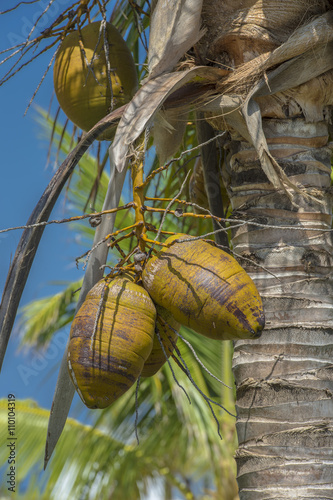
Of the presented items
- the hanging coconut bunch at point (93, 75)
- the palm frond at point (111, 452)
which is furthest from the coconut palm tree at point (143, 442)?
the hanging coconut bunch at point (93, 75)

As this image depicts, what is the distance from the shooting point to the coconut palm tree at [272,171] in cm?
160

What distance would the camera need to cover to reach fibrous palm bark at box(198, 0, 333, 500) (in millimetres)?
1591

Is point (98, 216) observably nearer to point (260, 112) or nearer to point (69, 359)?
point (69, 359)

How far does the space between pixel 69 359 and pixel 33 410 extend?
578cm

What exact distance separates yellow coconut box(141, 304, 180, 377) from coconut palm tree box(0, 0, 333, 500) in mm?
310

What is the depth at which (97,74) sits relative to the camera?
1.98 metres

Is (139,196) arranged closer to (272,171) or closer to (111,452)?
(272,171)

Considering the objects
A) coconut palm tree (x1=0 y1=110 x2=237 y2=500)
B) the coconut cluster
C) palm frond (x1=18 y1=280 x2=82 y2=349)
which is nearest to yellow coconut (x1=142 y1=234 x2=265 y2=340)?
the coconut cluster

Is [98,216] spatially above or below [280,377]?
above

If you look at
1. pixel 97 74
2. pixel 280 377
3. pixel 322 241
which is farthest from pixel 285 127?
pixel 280 377

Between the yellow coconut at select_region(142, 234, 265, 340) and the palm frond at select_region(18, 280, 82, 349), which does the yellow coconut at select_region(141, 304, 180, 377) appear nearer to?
the yellow coconut at select_region(142, 234, 265, 340)

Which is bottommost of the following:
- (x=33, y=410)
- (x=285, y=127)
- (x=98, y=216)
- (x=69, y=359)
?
(x=33, y=410)

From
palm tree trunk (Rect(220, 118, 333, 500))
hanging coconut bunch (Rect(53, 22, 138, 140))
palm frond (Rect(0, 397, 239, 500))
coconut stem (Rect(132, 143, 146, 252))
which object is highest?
hanging coconut bunch (Rect(53, 22, 138, 140))

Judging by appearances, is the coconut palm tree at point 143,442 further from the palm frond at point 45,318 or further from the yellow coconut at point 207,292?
the yellow coconut at point 207,292
